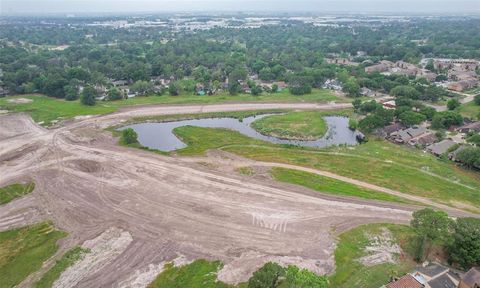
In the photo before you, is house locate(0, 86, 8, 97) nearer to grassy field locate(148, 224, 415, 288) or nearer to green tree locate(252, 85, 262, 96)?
green tree locate(252, 85, 262, 96)

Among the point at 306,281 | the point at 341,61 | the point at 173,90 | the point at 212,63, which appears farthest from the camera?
the point at 341,61

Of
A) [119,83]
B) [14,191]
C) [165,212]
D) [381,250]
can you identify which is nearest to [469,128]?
[381,250]

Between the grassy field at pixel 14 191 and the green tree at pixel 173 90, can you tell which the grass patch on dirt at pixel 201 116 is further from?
the grassy field at pixel 14 191

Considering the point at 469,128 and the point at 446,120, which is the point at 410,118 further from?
the point at 469,128

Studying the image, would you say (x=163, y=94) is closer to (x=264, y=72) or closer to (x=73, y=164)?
(x=264, y=72)

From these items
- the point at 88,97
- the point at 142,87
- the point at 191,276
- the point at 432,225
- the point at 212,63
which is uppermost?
the point at 432,225

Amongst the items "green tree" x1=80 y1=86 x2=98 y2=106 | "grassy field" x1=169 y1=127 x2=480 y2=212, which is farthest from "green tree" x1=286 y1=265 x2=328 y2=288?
"green tree" x1=80 y1=86 x2=98 y2=106
